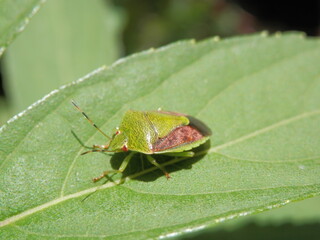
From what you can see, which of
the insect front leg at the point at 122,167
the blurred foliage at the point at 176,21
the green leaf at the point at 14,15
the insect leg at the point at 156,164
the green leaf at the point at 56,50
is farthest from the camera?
the blurred foliage at the point at 176,21

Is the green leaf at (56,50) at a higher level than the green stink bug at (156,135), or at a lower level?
higher

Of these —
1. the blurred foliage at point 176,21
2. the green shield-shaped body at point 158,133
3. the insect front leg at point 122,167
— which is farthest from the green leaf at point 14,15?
the blurred foliage at point 176,21

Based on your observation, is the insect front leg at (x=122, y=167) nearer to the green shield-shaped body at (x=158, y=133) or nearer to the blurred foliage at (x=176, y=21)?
the green shield-shaped body at (x=158, y=133)

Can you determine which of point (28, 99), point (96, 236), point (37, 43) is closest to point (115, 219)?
point (96, 236)

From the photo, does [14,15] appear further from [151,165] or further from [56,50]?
[56,50]

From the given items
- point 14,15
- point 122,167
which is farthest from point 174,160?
point 14,15

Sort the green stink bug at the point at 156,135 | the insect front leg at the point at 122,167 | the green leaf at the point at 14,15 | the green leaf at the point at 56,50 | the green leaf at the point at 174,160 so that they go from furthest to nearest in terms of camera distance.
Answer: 1. the green leaf at the point at 56,50
2. the green stink bug at the point at 156,135
3. the insect front leg at the point at 122,167
4. the green leaf at the point at 14,15
5. the green leaf at the point at 174,160

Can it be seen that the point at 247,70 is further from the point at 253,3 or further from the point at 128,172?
the point at 253,3

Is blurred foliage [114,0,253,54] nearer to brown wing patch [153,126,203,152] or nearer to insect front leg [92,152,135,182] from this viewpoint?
brown wing patch [153,126,203,152]
